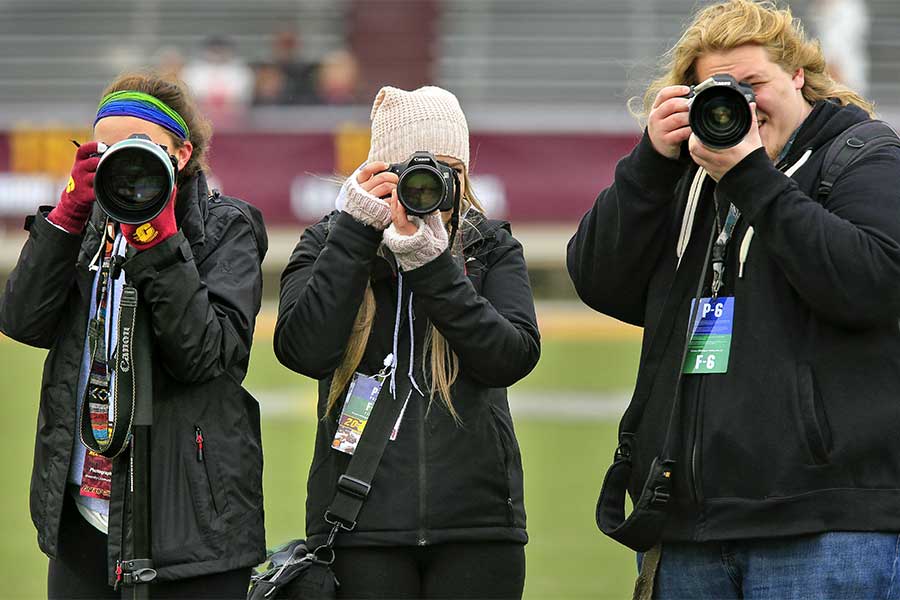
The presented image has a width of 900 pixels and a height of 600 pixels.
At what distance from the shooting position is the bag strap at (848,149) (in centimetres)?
271

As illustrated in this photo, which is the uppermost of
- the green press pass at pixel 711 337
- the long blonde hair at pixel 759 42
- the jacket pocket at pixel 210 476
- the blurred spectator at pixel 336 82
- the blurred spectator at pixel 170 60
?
the blurred spectator at pixel 170 60

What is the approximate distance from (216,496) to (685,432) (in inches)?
37.2

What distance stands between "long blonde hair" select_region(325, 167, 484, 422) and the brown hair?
483 millimetres

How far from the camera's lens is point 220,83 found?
54.0 feet

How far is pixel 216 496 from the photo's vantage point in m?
2.98

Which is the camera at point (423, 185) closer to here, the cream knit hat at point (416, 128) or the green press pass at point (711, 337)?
the cream knit hat at point (416, 128)

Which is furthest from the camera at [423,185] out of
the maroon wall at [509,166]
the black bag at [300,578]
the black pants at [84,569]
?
the maroon wall at [509,166]

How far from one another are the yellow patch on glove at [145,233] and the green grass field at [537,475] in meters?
2.61

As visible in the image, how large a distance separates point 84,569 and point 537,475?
4.32 meters

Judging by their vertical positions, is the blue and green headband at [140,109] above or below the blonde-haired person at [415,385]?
above

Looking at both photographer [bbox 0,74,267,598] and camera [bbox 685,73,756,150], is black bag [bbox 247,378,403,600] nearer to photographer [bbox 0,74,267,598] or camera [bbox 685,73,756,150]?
photographer [bbox 0,74,267,598]

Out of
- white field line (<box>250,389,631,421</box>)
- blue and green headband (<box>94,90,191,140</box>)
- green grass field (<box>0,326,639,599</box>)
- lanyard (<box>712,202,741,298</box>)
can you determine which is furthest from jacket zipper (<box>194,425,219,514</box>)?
white field line (<box>250,389,631,421</box>)

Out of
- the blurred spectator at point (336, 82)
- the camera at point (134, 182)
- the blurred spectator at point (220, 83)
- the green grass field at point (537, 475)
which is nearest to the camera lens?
the camera at point (134, 182)

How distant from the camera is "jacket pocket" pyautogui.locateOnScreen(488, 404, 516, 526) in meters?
3.04
